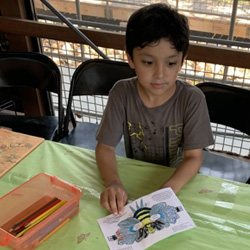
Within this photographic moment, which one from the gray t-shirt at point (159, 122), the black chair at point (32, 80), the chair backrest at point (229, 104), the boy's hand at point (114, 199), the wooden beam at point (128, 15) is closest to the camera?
the boy's hand at point (114, 199)

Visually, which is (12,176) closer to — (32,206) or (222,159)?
(32,206)

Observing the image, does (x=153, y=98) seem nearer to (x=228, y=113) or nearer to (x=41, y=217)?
(x=228, y=113)

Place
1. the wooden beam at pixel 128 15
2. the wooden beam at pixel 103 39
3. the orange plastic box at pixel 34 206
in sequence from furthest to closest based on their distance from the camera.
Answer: the wooden beam at pixel 128 15 → the wooden beam at pixel 103 39 → the orange plastic box at pixel 34 206

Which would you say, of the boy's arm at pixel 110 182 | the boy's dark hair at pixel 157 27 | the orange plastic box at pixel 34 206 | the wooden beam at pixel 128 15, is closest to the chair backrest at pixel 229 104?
the boy's dark hair at pixel 157 27

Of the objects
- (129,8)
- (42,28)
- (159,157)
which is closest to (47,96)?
(42,28)

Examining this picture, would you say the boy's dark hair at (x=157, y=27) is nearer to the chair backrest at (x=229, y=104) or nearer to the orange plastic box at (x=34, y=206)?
the chair backrest at (x=229, y=104)

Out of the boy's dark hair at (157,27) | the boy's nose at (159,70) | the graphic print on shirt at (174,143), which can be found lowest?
the graphic print on shirt at (174,143)

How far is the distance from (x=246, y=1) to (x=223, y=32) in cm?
32

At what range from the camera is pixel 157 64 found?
886 millimetres

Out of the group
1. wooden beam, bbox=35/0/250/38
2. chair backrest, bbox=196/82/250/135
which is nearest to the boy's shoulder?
chair backrest, bbox=196/82/250/135

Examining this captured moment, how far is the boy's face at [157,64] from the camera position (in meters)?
0.87

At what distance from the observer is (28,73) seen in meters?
1.63

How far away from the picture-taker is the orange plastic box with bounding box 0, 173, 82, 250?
26.0 inches

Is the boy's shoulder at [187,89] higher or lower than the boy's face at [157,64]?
lower
